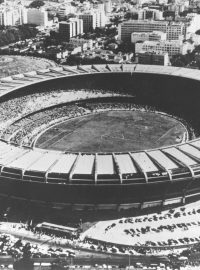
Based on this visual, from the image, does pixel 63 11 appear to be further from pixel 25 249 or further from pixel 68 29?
pixel 25 249

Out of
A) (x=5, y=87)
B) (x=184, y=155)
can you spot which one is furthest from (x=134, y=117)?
(x=184, y=155)

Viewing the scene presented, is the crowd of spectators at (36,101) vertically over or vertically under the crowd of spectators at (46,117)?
over

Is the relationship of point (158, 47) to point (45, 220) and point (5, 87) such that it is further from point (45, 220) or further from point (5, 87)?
point (45, 220)

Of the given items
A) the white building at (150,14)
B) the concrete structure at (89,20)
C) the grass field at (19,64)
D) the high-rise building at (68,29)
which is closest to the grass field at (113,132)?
the grass field at (19,64)

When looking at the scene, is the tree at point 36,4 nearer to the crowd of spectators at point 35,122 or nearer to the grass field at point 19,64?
the grass field at point 19,64

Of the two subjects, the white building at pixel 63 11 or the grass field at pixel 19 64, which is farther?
the white building at pixel 63 11

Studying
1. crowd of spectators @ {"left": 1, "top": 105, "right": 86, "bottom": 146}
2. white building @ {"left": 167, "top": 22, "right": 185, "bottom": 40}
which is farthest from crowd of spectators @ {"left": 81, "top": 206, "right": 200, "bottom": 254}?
white building @ {"left": 167, "top": 22, "right": 185, "bottom": 40}

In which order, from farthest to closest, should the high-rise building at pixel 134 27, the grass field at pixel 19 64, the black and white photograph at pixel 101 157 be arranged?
the high-rise building at pixel 134 27, the grass field at pixel 19 64, the black and white photograph at pixel 101 157
